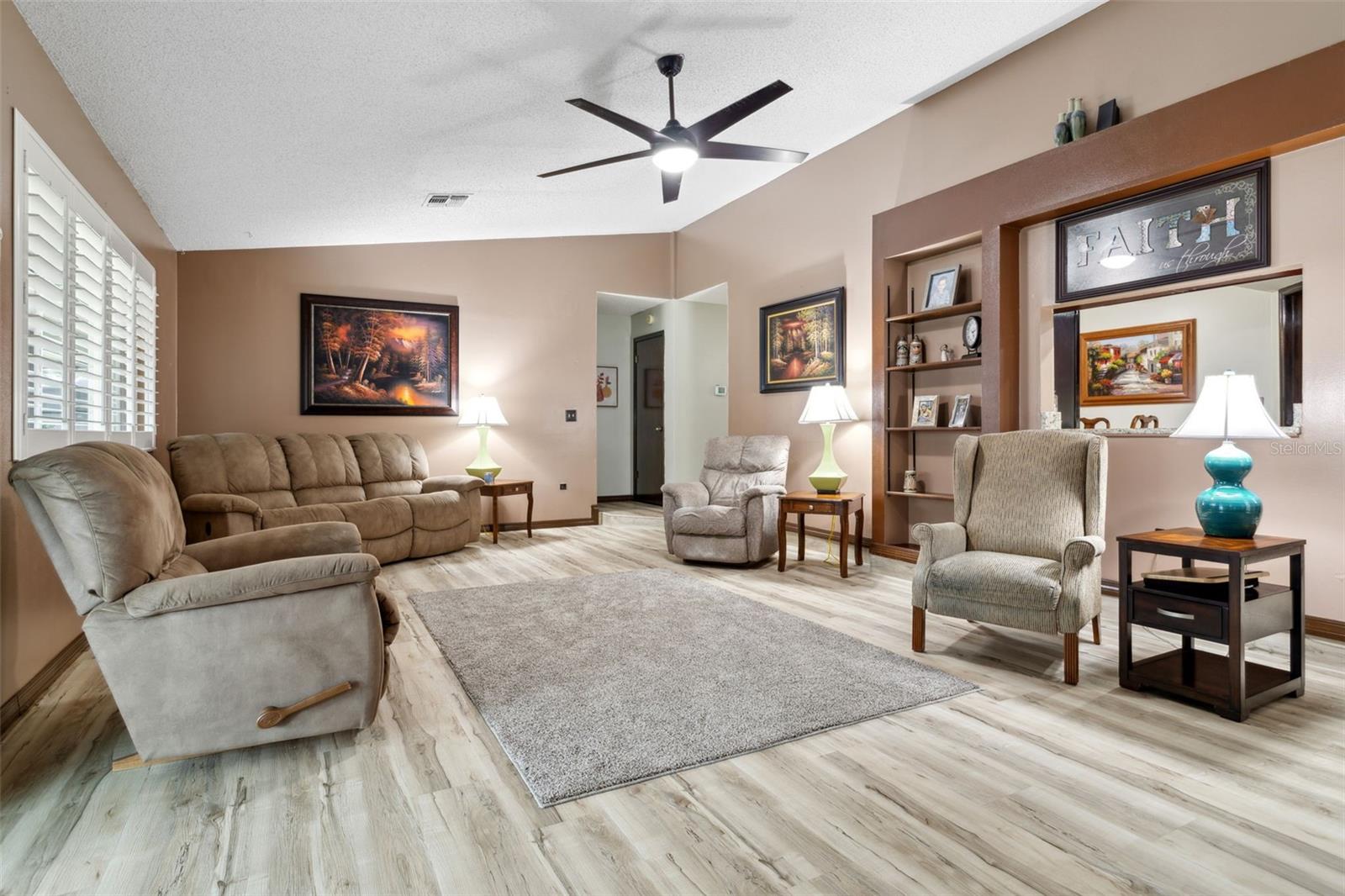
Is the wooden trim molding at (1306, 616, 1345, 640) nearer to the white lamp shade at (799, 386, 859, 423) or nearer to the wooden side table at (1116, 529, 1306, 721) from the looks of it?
the wooden side table at (1116, 529, 1306, 721)

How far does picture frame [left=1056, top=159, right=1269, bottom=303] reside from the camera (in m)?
3.33

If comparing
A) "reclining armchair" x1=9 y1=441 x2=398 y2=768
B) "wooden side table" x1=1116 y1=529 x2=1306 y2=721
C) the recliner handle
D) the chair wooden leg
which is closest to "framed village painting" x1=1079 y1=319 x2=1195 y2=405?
"wooden side table" x1=1116 y1=529 x2=1306 y2=721

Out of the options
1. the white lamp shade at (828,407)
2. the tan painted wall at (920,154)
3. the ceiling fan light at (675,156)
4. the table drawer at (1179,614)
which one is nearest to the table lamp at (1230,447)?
the table drawer at (1179,614)

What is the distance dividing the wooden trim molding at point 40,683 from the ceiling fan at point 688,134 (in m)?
3.07

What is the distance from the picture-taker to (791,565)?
5062 millimetres

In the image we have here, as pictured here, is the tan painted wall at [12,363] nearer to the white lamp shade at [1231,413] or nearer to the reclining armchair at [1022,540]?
the reclining armchair at [1022,540]

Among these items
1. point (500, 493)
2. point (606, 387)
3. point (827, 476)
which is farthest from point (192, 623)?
point (606, 387)

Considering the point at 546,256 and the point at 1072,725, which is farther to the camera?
the point at 546,256

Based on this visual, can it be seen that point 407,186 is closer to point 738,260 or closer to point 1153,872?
point 738,260

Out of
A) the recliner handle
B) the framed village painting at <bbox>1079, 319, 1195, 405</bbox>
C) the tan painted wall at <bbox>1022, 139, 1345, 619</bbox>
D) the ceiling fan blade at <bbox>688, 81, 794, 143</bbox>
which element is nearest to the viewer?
the recliner handle

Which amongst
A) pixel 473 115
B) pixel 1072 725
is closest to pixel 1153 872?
pixel 1072 725

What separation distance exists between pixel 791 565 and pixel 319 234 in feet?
14.6

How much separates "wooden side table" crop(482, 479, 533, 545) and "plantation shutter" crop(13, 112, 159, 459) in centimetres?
262

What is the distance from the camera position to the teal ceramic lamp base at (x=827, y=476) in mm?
5004
